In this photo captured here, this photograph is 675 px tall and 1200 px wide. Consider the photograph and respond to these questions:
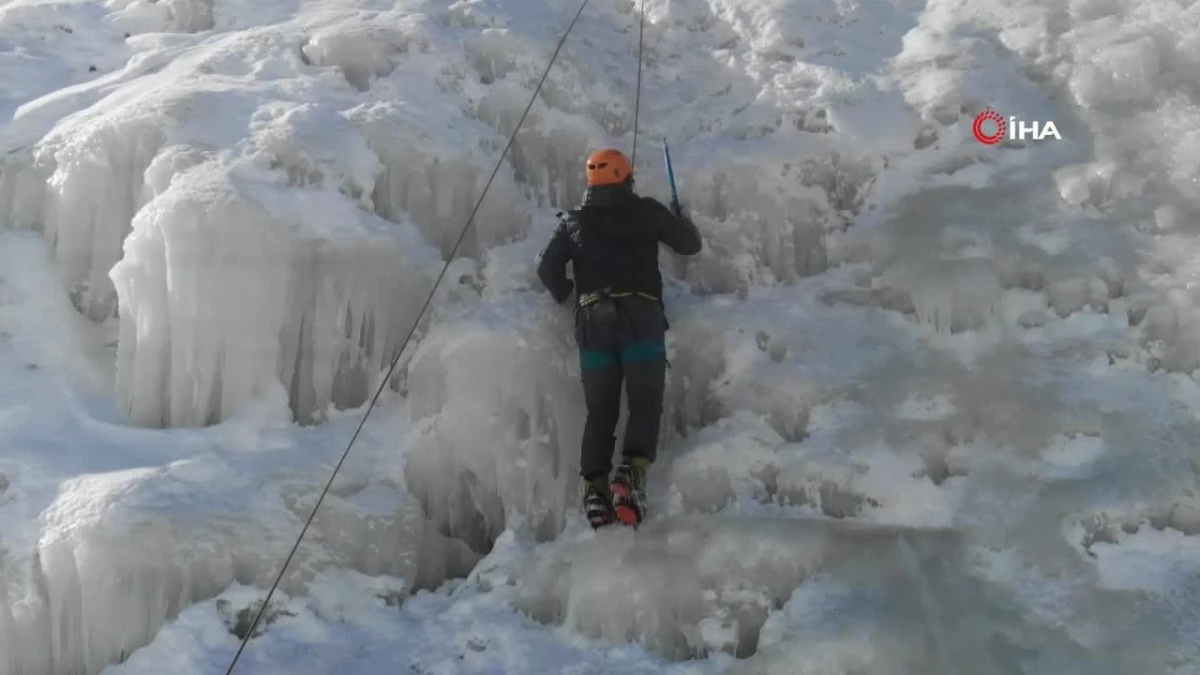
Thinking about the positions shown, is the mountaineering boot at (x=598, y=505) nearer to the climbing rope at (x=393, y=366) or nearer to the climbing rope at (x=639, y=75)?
the climbing rope at (x=393, y=366)

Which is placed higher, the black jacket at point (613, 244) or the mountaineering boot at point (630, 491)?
the black jacket at point (613, 244)

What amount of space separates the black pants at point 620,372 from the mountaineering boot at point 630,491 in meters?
0.06

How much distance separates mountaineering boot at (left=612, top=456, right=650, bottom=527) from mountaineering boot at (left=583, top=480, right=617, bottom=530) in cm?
4

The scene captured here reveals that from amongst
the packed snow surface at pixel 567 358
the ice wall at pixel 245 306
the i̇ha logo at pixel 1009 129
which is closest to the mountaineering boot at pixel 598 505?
the packed snow surface at pixel 567 358

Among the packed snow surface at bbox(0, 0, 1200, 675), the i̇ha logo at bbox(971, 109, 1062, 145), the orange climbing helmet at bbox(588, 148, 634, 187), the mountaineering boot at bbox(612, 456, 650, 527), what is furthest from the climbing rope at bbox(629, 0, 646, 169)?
the i̇ha logo at bbox(971, 109, 1062, 145)

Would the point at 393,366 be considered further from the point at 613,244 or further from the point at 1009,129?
the point at 1009,129

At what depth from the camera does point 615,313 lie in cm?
507

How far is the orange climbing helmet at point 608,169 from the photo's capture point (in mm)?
5422

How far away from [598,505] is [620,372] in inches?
28.1

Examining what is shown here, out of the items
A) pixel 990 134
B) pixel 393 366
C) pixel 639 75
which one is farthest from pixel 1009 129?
pixel 393 366

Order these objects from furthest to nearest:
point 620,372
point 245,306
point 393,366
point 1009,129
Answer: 1. point 1009,129
2. point 393,366
3. point 245,306
4. point 620,372

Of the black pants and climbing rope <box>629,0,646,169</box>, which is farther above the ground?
climbing rope <box>629,0,646,169</box>

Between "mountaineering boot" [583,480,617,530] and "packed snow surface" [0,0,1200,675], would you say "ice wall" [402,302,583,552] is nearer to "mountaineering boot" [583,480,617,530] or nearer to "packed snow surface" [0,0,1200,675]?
"packed snow surface" [0,0,1200,675]

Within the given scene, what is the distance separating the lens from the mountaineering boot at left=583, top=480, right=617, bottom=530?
4707mm
